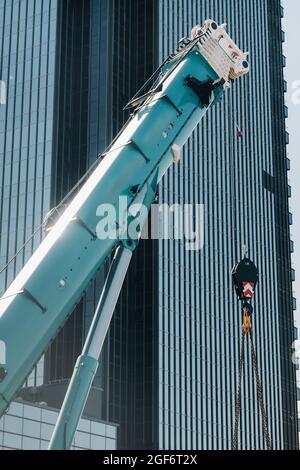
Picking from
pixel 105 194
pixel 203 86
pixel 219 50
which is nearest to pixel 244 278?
pixel 105 194

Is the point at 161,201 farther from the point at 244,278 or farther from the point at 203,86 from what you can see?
the point at 244,278

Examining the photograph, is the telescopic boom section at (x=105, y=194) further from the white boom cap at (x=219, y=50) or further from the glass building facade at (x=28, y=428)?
the glass building facade at (x=28, y=428)

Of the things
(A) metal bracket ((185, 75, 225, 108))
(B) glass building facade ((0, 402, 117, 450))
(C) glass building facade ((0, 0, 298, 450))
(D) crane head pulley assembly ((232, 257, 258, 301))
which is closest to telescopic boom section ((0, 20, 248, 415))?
(A) metal bracket ((185, 75, 225, 108))

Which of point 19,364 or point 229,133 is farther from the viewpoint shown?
point 229,133

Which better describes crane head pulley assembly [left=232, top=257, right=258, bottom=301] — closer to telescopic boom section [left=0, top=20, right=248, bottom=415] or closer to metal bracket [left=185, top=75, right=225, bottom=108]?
telescopic boom section [left=0, top=20, right=248, bottom=415]

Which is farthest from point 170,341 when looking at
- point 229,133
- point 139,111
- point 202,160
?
point 139,111

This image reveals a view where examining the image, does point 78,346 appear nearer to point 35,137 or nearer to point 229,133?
point 35,137
